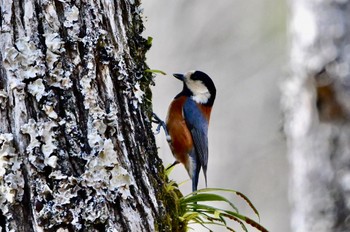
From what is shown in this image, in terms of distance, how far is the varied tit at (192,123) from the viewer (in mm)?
4062

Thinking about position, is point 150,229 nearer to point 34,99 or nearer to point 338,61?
point 34,99

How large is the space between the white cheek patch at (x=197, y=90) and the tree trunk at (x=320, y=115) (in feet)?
1.67

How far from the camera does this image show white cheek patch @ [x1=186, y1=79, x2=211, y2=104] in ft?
13.9

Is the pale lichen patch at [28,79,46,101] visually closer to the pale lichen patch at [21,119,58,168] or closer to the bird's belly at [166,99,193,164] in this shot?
the pale lichen patch at [21,119,58,168]

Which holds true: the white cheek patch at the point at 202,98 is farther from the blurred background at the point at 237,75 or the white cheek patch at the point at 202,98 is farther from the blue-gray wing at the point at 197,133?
the blurred background at the point at 237,75

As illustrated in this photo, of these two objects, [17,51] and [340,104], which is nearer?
[17,51]

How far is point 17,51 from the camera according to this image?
194 centimetres


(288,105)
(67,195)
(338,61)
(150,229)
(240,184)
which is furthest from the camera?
(240,184)

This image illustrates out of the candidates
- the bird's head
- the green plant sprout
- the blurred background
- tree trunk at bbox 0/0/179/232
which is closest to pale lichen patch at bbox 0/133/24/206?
tree trunk at bbox 0/0/179/232

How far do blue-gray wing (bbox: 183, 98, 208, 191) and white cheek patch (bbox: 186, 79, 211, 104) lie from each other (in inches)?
1.7

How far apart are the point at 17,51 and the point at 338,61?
2.52 meters

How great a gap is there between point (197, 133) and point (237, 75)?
457 cm

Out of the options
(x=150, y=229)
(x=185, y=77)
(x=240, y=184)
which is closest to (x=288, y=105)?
(x=185, y=77)

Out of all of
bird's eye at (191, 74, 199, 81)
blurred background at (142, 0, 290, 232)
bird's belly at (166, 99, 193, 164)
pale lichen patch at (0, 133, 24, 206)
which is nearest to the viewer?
pale lichen patch at (0, 133, 24, 206)
